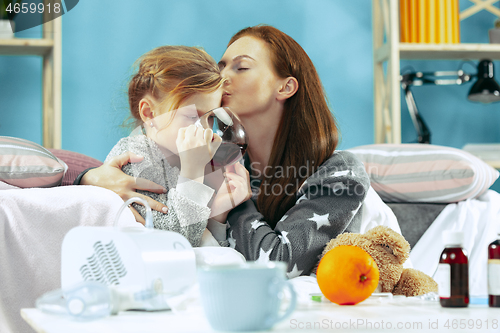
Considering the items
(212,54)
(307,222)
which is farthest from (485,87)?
(307,222)

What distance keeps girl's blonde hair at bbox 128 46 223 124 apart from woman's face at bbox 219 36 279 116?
135 millimetres

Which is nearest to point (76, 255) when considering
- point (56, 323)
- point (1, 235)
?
point (56, 323)

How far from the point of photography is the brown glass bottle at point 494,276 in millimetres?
624

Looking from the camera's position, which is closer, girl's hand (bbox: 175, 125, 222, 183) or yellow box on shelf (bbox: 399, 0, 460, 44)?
girl's hand (bbox: 175, 125, 222, 183)

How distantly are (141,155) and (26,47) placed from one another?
40.5 inches

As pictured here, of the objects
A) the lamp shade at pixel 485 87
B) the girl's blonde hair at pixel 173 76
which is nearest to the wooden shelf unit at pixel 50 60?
the girl's blonde hair at pixel 173 76

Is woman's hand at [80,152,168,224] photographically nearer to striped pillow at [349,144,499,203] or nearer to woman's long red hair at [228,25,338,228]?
woman's long red hair at [228,25,338,228]

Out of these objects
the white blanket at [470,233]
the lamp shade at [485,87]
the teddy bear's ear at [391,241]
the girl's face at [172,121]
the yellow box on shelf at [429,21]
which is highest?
the yellow box on shelf at [429,21]

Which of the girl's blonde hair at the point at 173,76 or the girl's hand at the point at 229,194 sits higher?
the girl's blonde hair at the point at 173,76

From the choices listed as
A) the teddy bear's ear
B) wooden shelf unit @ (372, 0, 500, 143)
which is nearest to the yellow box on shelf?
wooden shelf unit @ (372, 0, 500, 143)

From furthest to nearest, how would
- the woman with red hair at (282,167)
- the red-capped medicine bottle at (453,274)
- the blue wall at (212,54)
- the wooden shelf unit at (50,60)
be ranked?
the blue wall at (212,54) < the wooden shelf unit at (50,60) < the woman with red hair at (282,167) < the red-capped medicine bottle at (453,274)

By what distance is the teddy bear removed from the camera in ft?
2.72

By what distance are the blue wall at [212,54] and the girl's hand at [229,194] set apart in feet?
2.14

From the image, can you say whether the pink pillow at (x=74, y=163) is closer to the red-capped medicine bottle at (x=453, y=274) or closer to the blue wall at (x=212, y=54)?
the blue wall at (x=212, y=54)
